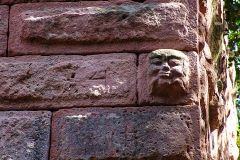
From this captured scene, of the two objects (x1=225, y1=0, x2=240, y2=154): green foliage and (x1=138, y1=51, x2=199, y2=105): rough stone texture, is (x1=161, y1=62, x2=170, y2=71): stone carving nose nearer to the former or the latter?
(x1=138, y1=51, x2=199, y2=105): rough stone texture

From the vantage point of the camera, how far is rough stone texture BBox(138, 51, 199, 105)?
11.1ft

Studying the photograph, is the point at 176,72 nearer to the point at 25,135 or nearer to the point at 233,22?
the point at 25,135

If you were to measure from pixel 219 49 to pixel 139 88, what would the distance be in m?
1.24

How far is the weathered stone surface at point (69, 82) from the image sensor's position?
346cm

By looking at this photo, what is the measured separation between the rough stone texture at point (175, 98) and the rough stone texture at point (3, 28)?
91cm

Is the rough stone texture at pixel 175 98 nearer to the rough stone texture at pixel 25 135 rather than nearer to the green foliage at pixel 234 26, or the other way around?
the rough stone texture at pixel 25 135

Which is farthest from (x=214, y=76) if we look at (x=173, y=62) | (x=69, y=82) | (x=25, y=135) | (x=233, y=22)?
(x=233, y=22)

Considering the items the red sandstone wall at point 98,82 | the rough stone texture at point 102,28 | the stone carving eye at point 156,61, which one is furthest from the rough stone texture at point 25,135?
the stone carving eye at point 156,61

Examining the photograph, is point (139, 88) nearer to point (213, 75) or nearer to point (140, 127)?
point (140, 127)

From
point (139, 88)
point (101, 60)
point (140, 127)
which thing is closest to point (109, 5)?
point (101, 60)

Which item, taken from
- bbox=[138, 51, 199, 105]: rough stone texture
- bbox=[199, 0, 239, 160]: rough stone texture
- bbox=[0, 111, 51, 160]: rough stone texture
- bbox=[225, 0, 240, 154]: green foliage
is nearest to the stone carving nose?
bbox=[138, 51, 199, 105]: rough stone texture

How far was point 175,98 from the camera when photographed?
3.37m

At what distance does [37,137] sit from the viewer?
11.2 feet

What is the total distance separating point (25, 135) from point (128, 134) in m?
0.62
